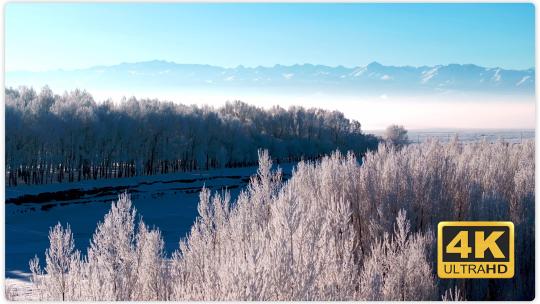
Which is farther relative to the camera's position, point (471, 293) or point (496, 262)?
point (471, 293)

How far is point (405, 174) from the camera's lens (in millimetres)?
11250

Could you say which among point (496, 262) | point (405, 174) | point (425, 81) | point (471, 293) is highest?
point (425, 81)

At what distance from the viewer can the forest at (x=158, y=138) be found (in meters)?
15.0

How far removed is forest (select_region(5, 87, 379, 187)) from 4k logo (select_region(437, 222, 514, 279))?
5.58 meters

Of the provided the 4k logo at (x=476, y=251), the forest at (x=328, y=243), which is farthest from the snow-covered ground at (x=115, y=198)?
the 4k logo at (x=476, y=251)

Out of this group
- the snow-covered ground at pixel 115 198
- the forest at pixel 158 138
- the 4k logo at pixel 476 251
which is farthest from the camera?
the snow-covered ground at pixel 115 198

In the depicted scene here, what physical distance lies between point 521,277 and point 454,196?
10.6 feet

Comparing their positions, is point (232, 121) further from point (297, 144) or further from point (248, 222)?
point (248, 222)

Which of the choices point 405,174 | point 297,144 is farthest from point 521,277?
point 297,144

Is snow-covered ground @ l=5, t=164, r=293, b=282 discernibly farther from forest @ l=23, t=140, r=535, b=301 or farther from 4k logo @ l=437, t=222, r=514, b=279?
4k logo @ l=437, t=222, r=514, b=279

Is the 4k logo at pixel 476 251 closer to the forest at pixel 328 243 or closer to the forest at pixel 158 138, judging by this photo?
the forest at pixel 328 243

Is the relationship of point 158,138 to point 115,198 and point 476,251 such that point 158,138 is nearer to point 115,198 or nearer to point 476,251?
point 115,198

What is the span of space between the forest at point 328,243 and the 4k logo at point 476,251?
39 cm

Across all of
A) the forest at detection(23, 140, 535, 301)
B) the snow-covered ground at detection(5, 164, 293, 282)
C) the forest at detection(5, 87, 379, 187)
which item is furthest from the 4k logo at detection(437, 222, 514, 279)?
the snow-covered ground at detection(5, 164, 293, 282)
